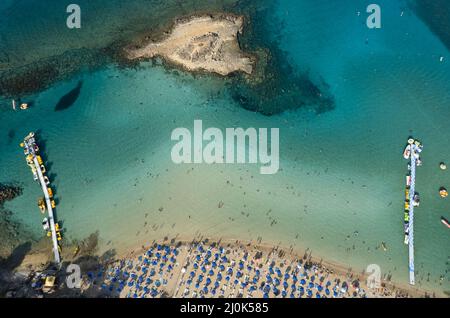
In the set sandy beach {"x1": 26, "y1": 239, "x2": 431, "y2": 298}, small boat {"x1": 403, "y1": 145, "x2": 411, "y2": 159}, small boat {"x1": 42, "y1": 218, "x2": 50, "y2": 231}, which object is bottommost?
sandy beach {"x1": 26, "y1": 239, "x2": 431, "y2": 298}

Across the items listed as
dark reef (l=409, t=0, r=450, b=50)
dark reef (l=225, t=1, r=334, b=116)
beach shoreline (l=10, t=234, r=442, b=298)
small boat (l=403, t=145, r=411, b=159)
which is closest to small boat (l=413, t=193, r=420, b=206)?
small boat (l=403, t=145, r=411, b=159)

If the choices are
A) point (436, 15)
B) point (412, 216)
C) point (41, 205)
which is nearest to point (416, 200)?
point (412, 216)

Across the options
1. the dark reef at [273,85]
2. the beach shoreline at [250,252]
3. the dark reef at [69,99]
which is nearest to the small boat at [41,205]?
the beach shoreline at [250,252]

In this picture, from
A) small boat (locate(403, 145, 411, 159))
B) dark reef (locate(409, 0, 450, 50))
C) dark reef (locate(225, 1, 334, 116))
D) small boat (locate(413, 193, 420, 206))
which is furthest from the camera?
dark reef (locate(409, 0, 450, 50))

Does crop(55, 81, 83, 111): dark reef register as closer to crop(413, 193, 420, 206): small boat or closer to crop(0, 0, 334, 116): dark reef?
crop(0, 0, 334, 116): dark reef

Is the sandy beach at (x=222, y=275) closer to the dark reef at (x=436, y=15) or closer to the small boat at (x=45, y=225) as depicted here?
the small boat at (x=45, y=225)
